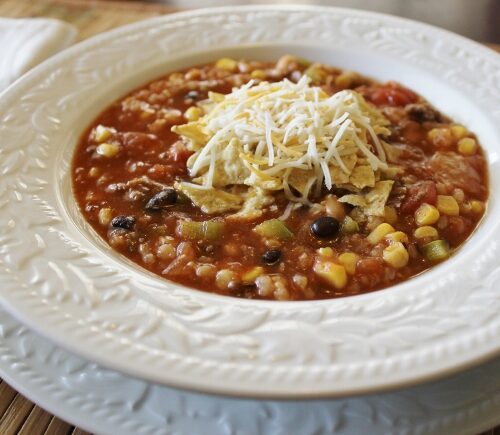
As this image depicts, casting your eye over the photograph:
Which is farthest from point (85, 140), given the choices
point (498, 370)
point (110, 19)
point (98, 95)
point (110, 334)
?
point (498, 370)

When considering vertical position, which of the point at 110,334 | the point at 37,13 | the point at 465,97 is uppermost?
the point at 465,97

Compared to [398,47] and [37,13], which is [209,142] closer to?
[398,47]

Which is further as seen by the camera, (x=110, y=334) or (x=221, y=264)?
(x=221, y=264)

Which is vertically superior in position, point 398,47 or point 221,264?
point 398,47

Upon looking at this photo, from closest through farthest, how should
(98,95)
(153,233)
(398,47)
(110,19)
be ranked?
1. (153,233)
2. (98,95)
3. (398,47)
4. (110,19)

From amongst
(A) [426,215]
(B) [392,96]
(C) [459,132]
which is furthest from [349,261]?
(B) [392,96]

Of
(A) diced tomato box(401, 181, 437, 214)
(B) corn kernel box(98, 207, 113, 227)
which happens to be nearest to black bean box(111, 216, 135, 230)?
(B) corn kernel box(98, 207, 113, 227)

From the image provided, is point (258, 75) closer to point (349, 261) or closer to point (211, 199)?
point (211, 199)
